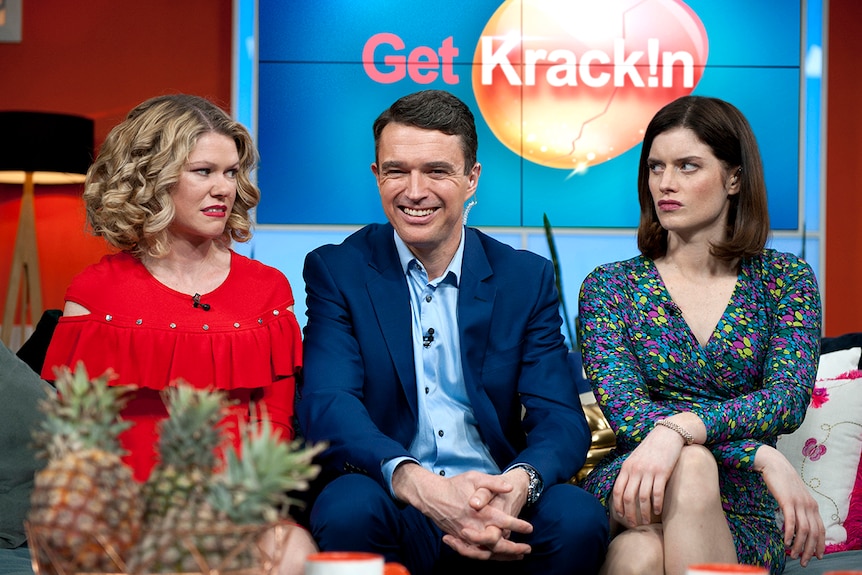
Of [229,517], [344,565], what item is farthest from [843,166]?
[229,517]

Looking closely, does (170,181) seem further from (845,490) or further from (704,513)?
(845,490)

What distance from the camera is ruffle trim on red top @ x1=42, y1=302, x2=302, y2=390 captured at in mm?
2297

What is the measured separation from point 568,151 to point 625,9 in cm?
81

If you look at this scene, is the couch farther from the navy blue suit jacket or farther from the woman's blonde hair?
the woman's blonde hair

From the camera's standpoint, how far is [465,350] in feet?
7.76

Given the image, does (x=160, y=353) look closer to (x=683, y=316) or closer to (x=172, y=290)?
(x=172, y=290)

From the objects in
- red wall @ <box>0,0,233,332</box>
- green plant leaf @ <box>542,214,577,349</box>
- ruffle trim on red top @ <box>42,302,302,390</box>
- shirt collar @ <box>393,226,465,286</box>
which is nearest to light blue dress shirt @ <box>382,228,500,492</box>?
shirt collar @ <box>393,226,465,286</box>

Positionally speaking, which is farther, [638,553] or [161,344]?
[161,344]

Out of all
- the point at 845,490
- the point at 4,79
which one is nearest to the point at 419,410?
the point at 845,490

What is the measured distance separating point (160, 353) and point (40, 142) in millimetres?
3035

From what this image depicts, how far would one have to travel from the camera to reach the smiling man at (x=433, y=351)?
7.06 ft

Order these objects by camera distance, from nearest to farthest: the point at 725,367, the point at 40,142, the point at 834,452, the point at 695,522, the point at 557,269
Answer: the point at 695,522 < the point at 725,367 < the point at 834,452 < the point at 40,142 < the point at 557,269

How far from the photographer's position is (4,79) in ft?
18.3

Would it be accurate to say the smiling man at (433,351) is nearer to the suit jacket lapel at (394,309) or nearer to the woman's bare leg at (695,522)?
the suit jacket lapel at (394,309)
